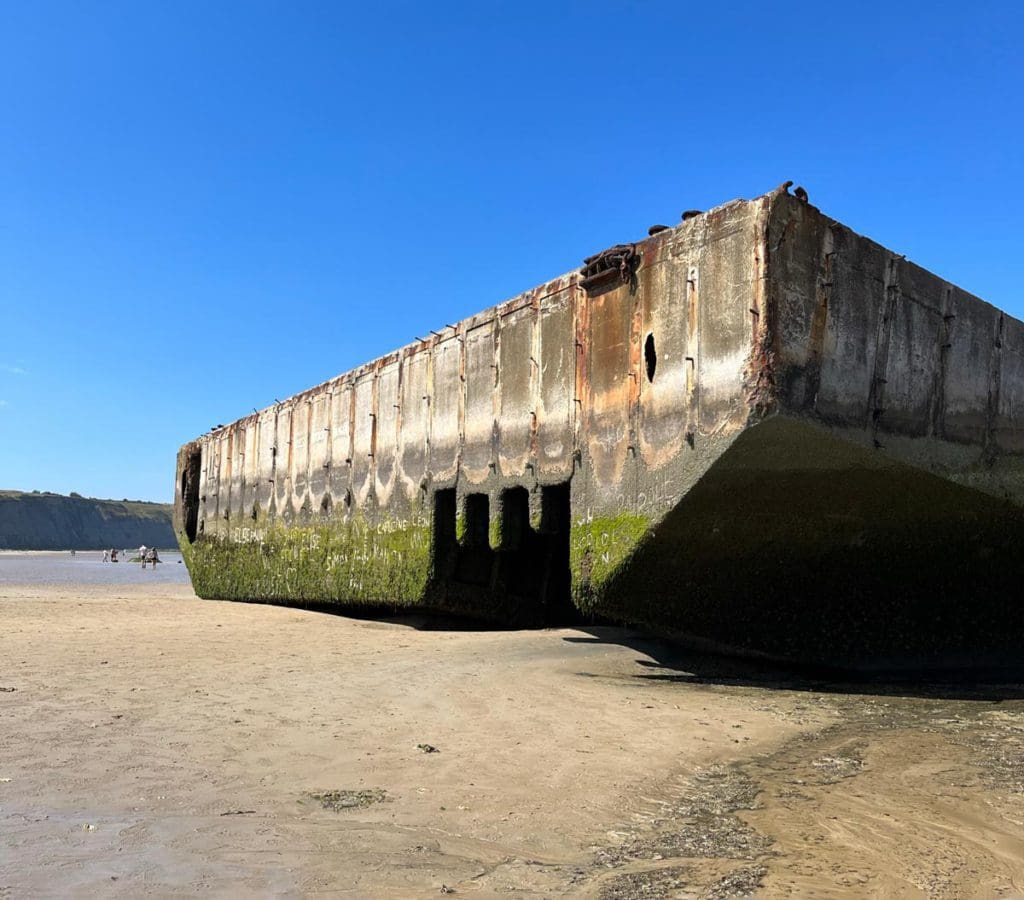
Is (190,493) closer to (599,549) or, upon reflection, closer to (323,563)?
(323,563)

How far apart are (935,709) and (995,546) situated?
248cm

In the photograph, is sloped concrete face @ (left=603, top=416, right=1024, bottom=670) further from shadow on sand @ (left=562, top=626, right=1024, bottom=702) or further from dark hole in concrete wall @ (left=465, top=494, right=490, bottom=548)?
dark hole in concrete wall @ (left=465, top=494, right=490, bottom=548)

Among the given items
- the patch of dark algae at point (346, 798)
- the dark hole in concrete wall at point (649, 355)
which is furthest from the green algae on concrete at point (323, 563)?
the patch of dark algae at point (346, 798)

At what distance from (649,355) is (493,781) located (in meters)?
3.62

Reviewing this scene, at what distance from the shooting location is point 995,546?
25.9ft

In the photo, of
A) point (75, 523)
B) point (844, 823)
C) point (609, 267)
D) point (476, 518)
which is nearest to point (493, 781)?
point (844, 823)

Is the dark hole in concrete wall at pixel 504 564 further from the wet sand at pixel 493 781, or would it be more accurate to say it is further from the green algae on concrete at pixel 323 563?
the wet sand at pixel 493 781

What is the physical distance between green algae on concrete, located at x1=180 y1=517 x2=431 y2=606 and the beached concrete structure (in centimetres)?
8

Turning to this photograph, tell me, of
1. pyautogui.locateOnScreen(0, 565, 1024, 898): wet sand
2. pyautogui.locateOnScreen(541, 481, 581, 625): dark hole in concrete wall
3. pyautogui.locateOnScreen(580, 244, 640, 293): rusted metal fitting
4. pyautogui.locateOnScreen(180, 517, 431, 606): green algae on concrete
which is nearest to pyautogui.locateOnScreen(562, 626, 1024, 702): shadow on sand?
pyautogui.locateOnScreen(0, 565, 1024, 898): wet sand

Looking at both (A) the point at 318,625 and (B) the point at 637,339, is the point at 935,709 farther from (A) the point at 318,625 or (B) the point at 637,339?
(A) the point at 318,625

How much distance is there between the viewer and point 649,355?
6.58 meters

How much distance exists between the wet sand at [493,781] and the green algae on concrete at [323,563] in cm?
262

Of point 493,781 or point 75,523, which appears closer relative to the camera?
point 493,781

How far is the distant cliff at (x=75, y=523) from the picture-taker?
95125mm
